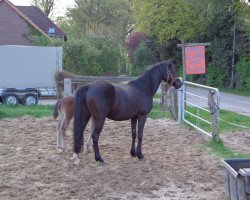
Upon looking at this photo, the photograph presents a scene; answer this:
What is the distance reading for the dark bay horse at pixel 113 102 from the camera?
697cm

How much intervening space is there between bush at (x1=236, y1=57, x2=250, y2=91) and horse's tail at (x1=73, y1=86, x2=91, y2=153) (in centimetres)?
2055

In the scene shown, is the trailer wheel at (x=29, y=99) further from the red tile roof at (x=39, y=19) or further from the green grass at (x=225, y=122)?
the red tile roof at (x=39, y=19)

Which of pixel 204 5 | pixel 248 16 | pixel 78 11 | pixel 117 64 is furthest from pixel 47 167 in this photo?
pixel 78 11

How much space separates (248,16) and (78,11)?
976 inches

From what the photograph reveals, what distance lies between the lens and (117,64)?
85.5 ft

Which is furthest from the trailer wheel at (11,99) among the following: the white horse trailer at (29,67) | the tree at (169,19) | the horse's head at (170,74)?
the tree at (169,19)

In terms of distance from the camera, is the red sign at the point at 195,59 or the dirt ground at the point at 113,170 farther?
the red sign at the point at 195,59

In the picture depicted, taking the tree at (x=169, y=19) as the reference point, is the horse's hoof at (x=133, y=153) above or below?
below

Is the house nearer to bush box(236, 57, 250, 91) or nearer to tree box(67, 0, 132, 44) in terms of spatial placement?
bush box(236, 57, 250, 91)

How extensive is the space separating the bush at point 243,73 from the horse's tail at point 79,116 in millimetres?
20546

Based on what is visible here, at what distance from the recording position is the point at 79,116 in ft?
22.9

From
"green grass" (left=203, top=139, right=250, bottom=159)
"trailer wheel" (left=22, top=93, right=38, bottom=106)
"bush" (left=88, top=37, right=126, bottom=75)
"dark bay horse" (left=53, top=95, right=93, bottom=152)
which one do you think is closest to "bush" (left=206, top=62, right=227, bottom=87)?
"bush" (left=88, top=37, right=126, bottom=75)

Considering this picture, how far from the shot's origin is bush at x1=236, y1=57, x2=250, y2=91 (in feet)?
86.0

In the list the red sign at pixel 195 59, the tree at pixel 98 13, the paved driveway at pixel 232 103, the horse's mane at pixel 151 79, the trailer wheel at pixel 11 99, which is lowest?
the paved driveway at pixel 232 103
